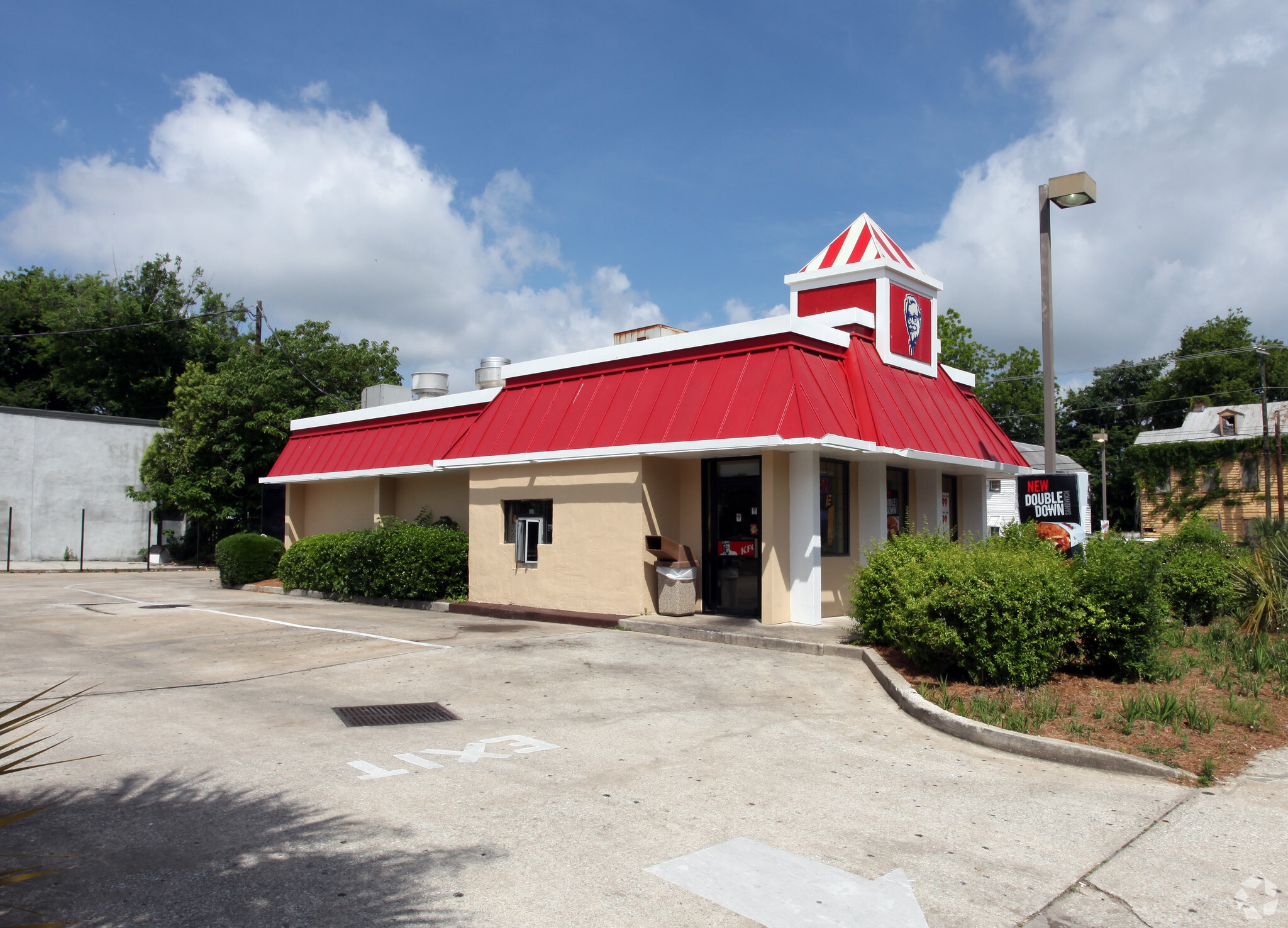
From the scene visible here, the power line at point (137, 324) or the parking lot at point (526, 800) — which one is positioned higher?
the power line at point (137, 324)

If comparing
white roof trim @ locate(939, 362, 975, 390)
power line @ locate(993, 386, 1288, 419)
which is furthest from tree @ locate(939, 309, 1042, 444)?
white roof trim @ locate(939, 362, 975, 390)

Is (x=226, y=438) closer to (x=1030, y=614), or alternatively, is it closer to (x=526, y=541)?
(x=526, y=541)

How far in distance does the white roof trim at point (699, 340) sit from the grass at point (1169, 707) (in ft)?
18.9

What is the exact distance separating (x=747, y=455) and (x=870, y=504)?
2438 millimetres

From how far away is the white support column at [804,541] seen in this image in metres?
13.3

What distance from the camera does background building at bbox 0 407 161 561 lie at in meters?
32.6

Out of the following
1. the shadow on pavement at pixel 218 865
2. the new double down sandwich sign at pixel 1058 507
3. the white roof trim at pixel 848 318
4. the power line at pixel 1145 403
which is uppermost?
the power line at pixel 1145 403

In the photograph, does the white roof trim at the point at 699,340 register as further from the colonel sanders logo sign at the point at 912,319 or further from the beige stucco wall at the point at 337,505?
the beige stucco wall at the point at 337,505

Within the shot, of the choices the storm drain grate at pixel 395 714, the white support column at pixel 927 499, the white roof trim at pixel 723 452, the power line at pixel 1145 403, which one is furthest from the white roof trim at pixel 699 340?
the power line at pixel 1145 403

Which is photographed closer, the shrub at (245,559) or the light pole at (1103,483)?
the light pole at (1103,483)

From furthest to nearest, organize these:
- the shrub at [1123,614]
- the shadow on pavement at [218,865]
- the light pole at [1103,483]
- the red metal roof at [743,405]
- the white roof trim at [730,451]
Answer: the light pole at [1103,483], the red metal roof at [743,405], the white roof trim at [730,451], the shrub at [1123,614], the shadow on pavement at [218,865]

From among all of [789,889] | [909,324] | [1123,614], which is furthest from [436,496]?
[789,889]

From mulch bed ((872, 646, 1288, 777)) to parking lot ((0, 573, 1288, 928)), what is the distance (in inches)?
19.0

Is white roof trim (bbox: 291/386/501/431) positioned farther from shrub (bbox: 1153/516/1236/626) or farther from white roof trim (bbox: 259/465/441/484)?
shrub (bbox: 1153/516/1236/626)
